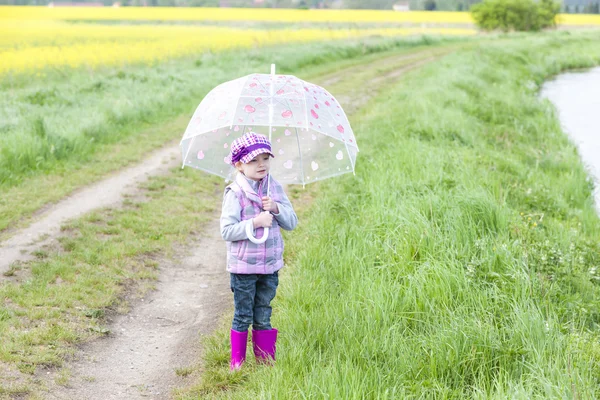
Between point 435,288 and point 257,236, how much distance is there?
5.03 feet

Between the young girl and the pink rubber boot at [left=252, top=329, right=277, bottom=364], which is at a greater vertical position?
the young girl

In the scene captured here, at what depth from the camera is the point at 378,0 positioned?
92.8 metres

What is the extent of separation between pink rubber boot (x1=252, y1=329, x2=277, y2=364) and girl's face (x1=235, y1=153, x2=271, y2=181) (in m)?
1.04

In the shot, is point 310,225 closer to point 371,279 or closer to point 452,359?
point 371,279

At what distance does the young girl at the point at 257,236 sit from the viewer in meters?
3.96

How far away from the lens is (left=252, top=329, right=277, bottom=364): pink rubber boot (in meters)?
4.26

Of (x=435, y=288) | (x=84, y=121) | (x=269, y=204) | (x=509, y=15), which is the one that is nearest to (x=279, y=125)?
(x=269, y=204)

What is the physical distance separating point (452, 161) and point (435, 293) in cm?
434

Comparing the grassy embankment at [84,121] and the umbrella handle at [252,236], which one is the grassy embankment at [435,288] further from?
the grassy embankment at [84,121]

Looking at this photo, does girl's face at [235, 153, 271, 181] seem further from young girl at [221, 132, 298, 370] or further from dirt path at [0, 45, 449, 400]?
dirt path at [0, 45, 449, 400]

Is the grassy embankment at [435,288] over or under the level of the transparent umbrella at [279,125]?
under

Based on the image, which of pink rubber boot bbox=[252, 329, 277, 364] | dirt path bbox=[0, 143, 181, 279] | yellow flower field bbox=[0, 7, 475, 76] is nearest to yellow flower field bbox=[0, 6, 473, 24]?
yellow flower field bbox=[0, 7, 475, 76]

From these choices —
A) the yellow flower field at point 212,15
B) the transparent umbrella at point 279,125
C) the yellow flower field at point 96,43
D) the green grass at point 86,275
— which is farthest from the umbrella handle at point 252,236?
the yellow flower field at point 212,15

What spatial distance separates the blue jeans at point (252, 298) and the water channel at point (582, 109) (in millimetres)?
7065
